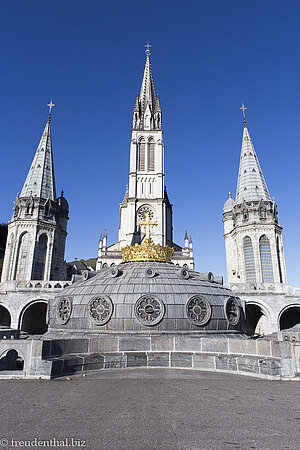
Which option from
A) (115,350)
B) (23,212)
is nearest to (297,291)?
(115,350)

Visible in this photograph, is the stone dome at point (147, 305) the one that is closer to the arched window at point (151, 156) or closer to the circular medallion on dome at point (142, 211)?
the circular medallion on dome at point (142, 211)

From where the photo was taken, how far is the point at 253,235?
44469mm

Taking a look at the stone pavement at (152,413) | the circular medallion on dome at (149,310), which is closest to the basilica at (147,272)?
the circular medallion on dome at (149,310)

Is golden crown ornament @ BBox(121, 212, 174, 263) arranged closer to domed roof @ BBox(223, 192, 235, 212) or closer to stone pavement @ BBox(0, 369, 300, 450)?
stone pavement @ BBox(0, 369, 300, 450)

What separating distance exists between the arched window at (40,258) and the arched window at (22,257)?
54.1 inches

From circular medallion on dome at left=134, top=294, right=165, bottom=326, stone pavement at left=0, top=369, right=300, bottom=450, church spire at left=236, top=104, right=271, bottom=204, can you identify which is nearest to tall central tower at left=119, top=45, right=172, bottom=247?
church spire at left=236, top=104, right=271, bottom=204

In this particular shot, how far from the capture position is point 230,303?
14.0 meters

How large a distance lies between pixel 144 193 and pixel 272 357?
49.0m

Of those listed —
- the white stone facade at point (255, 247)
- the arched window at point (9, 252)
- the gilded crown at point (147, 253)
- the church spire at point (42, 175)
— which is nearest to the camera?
the gilded crown at point (147, 253)

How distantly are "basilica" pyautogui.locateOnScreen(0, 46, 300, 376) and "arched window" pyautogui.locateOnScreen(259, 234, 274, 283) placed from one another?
0.48 ft

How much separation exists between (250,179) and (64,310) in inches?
1661

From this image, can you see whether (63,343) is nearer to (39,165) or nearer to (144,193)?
(39,165)

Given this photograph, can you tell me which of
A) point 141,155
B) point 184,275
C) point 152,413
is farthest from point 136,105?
point 152,413

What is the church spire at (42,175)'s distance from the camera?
4794 centimetres
